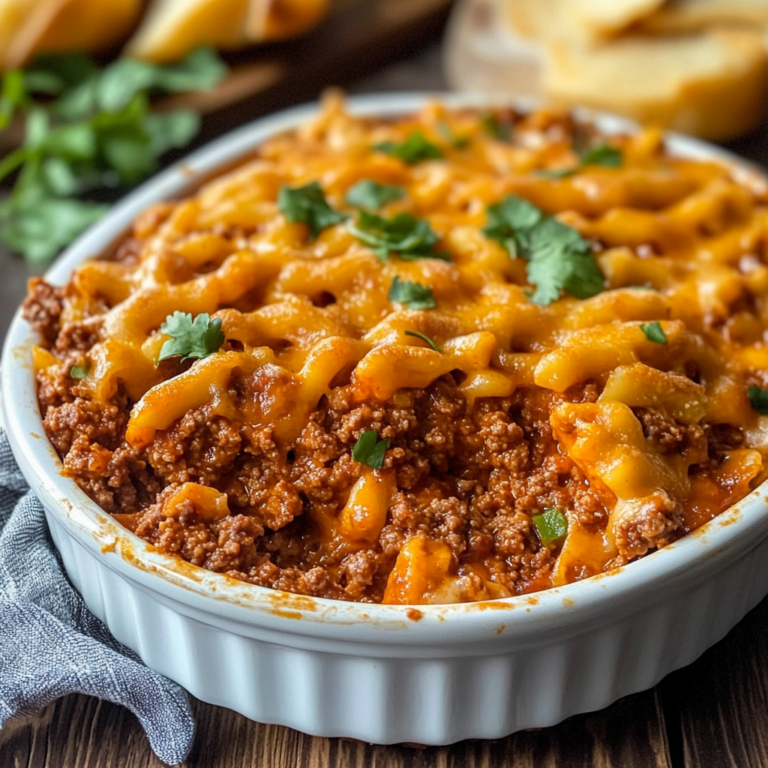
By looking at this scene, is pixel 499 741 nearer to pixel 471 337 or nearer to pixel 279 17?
pixel 471 337

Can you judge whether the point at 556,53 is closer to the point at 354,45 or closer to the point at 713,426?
the point at 354,45

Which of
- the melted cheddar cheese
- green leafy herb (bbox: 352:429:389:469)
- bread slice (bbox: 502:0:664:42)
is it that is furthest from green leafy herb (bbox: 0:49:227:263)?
green leafy herb (bbox: 352:429:389:469)

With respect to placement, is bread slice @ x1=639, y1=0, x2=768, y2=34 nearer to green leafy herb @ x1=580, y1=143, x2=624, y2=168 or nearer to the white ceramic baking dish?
green leafy herb @ x1=580, y1=143, x2=624, y2=168

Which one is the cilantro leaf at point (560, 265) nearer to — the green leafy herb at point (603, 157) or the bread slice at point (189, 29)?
the green leafy herb at point (603, 157)

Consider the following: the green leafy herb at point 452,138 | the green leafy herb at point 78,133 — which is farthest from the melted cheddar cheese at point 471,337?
the green leafy herb at point 78,133

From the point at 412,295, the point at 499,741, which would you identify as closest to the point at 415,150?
the point at 412,295

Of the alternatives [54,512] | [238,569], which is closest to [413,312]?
[238,569]
